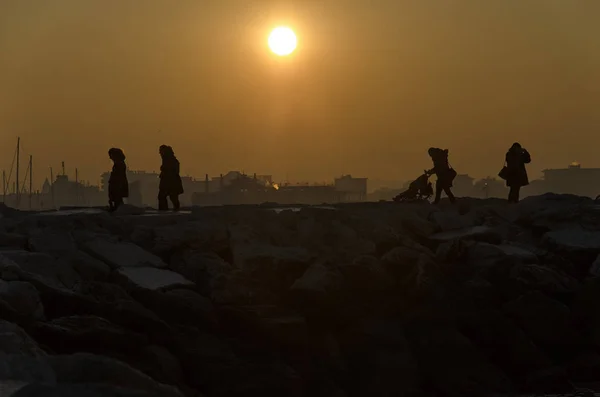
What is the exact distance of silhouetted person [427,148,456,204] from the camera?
20.6m

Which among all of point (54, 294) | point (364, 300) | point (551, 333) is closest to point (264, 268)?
point (364, 300)

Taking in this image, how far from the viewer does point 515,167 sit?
21.4m

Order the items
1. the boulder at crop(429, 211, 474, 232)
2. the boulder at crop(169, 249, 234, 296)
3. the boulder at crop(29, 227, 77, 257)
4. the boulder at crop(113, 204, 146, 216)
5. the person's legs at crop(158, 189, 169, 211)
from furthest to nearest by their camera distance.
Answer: the person's legs at crop(158, 189, 169, 211) → the boulder at crop(429, 211, 474, 232) → the boulder at crop(113, 204, 146, 216) → the boulder at crop(29, 227, 77, 257) → the boulder at crop(169, 249, 234, 296)

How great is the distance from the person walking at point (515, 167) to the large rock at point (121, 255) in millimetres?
11142

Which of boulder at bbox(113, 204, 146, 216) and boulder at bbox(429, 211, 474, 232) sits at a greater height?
boulder at bbox(113, 204, 146, 216)

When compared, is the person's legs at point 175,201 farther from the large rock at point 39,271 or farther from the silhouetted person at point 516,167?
the silhouetted person at point 516,167

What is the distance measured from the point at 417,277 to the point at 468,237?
2.38 meters

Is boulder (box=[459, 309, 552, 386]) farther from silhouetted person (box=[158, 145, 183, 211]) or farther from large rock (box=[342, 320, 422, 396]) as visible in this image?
silhouetted person (box=[158, 145, 183, 211])

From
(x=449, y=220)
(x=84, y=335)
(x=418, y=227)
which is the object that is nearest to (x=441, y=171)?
(x=449, y=220)

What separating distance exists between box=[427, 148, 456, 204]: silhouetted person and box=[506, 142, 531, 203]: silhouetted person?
5.53 ft

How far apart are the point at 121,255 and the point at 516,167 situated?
11.8 metres

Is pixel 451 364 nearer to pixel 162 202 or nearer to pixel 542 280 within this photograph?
pixel 542 280

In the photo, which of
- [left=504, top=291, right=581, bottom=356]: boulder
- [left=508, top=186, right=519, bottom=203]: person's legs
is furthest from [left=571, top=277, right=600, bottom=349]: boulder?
[left=508, top=186, right=519, bottom=203]: person's legs

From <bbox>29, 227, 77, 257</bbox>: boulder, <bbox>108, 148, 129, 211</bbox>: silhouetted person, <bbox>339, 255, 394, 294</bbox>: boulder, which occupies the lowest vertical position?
<bbox>339, 255, 394, 294</bbox>: boulder
